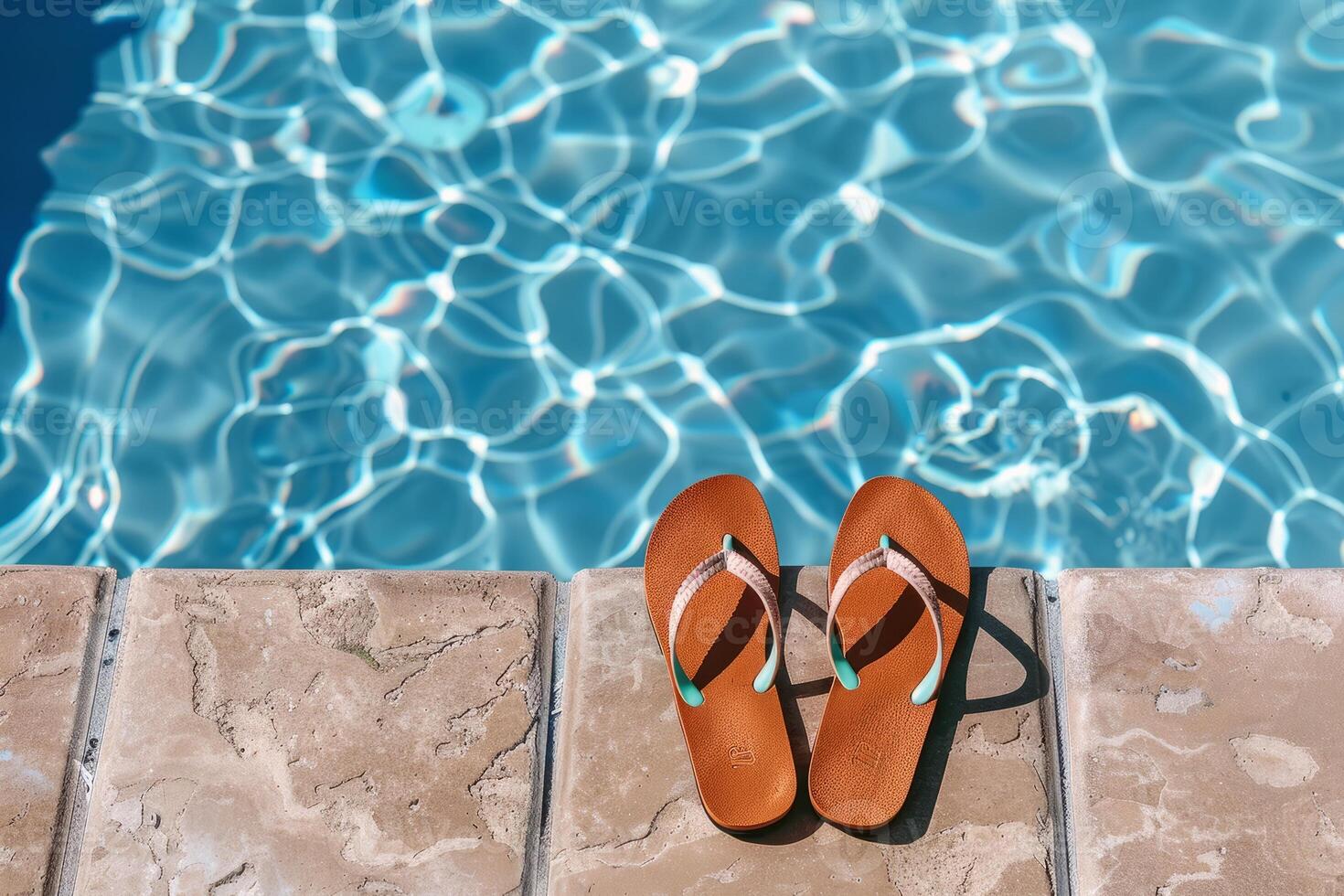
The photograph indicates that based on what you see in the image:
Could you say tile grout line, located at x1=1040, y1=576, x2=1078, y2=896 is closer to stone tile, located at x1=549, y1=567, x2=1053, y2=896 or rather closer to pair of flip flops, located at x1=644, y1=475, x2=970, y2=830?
stone tile, located at x1=549, y1=567, x2=1053, y2=896

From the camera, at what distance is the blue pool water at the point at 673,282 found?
2.62 metres

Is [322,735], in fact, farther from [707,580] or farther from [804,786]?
[804,786]

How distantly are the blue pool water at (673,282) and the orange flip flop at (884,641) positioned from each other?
45cm

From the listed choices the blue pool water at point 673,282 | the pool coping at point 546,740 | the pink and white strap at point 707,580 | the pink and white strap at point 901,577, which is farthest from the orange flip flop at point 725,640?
the blue pool water at point 673,282

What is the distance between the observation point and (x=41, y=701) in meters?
2.05

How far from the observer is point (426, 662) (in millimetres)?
2068

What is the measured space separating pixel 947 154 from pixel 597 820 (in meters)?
1.92

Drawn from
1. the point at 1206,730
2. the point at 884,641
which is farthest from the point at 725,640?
the point at 1206,730

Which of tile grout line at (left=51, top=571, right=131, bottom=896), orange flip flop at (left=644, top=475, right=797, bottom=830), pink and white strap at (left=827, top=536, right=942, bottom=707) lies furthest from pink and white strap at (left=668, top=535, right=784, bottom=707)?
tile grout line at (left=51, top=571, right=131, bottom=896)

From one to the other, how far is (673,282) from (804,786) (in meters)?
1.34

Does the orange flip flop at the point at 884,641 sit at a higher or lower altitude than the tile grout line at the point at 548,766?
higher

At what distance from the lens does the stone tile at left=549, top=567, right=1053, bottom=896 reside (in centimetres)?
188

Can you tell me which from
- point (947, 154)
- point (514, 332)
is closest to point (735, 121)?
point (947, 154)

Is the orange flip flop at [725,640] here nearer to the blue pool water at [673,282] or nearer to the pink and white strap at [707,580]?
the pink and white strap at [707,580]
